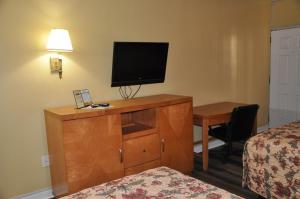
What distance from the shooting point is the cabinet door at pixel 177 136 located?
3.06m

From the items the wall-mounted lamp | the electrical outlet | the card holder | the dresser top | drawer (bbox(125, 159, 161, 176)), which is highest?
the wall-mounted lamp

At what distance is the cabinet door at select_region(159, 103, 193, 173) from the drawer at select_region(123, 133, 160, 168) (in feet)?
0.34

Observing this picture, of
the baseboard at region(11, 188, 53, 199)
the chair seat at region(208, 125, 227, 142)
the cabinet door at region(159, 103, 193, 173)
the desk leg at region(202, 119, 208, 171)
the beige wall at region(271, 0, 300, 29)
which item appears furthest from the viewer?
the beige wall at region(271, 0, 300, 29)

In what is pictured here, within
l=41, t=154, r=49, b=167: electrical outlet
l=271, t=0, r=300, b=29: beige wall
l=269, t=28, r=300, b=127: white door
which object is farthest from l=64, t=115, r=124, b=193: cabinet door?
l=271, t=0, r=300, b=29: beige wall

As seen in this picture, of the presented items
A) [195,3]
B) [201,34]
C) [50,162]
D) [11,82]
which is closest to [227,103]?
[201,34]

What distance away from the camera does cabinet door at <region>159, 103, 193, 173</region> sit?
10.0 feet

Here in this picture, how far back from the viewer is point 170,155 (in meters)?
3.14

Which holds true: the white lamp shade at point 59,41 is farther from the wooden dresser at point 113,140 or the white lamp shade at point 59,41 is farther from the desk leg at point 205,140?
the desk leg at point 205,140

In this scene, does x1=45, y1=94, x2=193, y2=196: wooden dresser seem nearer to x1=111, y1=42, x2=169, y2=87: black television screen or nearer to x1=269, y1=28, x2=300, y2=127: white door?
x1=111, y1=42, x2=169, y2=87: black television screen

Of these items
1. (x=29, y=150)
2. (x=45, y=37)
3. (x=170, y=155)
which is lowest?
(x=170, y=155)

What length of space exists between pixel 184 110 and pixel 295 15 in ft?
9.58

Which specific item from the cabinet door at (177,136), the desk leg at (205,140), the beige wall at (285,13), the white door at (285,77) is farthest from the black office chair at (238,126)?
the beige wall at (285,13)

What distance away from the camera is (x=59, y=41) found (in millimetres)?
2625

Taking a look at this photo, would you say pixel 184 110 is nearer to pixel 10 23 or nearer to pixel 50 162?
pixel 50 162
